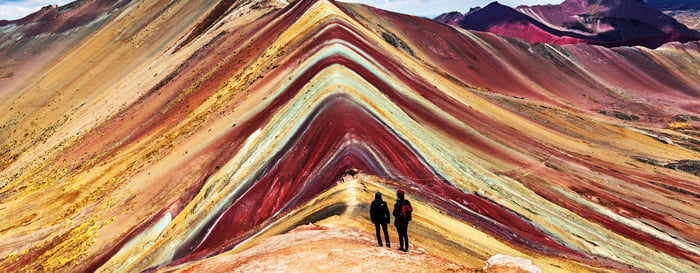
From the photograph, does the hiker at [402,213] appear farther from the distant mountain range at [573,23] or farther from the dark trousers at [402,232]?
the distant mountain range at [573,23]

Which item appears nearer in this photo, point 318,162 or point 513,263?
point 513,263

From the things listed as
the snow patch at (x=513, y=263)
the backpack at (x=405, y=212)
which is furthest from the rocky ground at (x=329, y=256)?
the backpack at (x=405, y=212)

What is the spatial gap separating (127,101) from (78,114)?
345 inches

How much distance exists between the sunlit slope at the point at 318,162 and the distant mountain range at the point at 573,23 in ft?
216

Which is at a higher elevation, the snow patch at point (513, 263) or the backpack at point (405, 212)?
the backpack at point (405, 212)

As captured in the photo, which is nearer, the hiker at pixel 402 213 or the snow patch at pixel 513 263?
the snow patch at pixel 513 263

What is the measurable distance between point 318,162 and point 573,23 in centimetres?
12624

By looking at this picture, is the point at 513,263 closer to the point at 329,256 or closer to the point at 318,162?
the point at 329,256

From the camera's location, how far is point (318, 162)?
16.9 metres

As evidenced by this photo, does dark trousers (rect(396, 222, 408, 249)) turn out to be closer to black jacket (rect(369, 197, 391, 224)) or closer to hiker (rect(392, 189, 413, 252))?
hiker (rect(392, 189, 413, 252))

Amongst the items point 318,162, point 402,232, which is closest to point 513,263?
point 402,232

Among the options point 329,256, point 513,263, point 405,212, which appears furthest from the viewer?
point 405,212

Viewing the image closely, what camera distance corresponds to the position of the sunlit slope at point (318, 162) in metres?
15.8

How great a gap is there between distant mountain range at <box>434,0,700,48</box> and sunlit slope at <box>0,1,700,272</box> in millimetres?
65690
